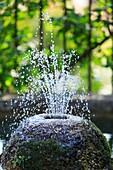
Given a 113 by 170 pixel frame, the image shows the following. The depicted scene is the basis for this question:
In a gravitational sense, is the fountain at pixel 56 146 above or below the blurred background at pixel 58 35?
below

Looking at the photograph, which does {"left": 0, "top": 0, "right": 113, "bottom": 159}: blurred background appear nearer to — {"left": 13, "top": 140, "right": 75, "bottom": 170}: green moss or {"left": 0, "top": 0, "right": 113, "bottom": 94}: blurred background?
{"left": 0, "top": 0, "right": 113, "bottom": 94}: blurred background

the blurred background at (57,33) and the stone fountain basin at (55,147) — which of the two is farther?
the blurred background at (57,33)

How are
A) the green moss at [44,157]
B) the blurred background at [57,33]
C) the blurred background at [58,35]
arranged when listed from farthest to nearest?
the blurred background at [57,33], the blurred background at [58,35], the green moss at [44,157]

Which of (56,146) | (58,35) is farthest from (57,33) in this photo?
(56,146)

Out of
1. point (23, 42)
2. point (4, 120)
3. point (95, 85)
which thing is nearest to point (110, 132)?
point (4, 120)

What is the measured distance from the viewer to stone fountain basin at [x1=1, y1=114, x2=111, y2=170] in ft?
9.31

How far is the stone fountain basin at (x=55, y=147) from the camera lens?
9.31 feet

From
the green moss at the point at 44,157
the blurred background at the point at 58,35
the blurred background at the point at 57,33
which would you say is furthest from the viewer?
the blurred background at the point at 57,33

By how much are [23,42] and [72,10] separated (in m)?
0.63

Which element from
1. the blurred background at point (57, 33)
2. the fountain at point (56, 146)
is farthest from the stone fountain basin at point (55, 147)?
the blurred background at point (57, 33)

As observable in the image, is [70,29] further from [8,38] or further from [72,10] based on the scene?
[8,38]

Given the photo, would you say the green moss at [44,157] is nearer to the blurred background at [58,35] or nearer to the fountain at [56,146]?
the fountain at [56,146]

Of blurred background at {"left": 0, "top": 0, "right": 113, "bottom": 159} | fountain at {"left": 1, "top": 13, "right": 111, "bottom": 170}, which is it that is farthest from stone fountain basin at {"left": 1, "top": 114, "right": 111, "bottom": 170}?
blurred background at {"left": 0, "top": 0, "right": 113, "bottom": 159}

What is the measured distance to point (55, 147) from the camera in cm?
285
